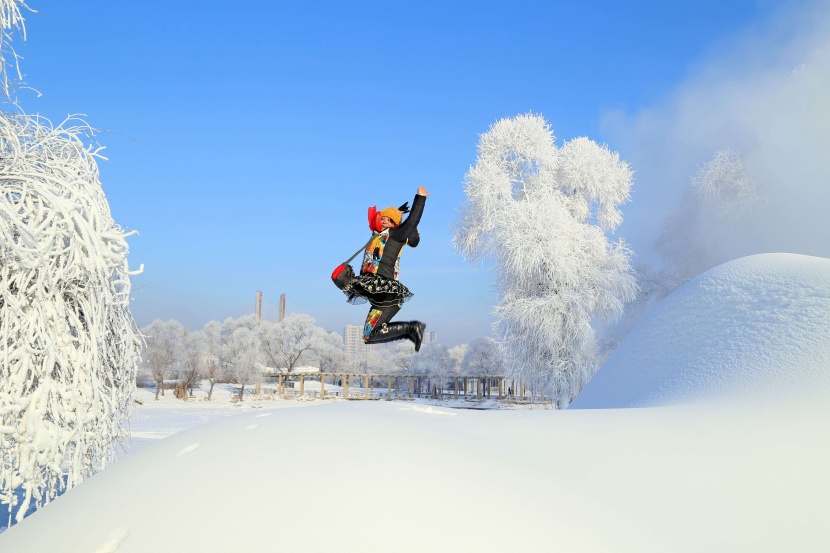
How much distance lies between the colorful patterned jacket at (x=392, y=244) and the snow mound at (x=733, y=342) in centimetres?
592

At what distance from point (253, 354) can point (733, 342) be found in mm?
47921

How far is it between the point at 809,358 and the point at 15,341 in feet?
33.6

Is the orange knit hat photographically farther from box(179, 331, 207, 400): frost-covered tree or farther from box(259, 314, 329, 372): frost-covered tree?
box(259, 314, 329, 372): frost-covered tree

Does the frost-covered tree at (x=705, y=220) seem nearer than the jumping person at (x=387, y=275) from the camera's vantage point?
No

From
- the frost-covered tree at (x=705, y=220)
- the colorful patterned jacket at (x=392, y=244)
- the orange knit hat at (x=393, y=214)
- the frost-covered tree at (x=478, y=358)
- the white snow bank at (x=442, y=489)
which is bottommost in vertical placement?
the white snow bank at (x=442, y=489)

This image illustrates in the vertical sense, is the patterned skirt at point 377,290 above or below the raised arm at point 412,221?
below

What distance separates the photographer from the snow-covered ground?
370 centimetres

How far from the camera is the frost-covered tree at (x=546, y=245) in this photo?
2472cm

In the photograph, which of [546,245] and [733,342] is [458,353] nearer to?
[546,245]

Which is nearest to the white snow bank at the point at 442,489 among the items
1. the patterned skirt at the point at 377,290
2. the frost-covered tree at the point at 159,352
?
the patterned skirt at the point at 377,290

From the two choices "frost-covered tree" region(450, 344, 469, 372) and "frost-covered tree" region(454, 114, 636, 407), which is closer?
"frost-covered tree" region(454, 114, 636, 407)

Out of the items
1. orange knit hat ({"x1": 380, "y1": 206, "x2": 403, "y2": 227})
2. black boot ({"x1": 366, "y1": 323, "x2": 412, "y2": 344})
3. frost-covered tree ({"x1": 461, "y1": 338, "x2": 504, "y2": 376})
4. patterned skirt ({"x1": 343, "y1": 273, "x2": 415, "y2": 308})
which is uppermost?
frost-covered tree ({"x1": 461, "y1": 338, "x2": 504, "y2": 376})

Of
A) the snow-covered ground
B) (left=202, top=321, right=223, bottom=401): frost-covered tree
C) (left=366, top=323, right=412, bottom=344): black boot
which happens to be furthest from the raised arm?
(left=202, top=321, right=223, bottom=401): frost-covered tree

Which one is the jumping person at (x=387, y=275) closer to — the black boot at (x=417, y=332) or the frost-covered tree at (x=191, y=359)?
the black boot at (x=417, y=332)
